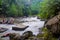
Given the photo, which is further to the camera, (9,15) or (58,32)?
(9,15)

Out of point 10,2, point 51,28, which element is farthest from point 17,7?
point 51,28

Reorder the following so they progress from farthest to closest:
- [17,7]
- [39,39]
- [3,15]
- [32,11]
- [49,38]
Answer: [32,11]
[17,7]
[3,15]
[49,38]
[39,39]

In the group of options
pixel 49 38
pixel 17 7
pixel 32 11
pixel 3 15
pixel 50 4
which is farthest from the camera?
pixel 32 11

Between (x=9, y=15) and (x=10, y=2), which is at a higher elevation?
(x=10, y=2)

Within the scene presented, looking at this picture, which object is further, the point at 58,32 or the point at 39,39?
the point at 58,32

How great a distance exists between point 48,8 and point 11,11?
17.6 meters

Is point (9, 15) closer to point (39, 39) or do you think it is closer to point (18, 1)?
point (18, 1)

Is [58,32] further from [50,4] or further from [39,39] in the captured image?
[50,4]

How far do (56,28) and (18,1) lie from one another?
2648 cm

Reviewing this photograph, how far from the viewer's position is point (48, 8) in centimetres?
1409

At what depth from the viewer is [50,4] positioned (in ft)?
45.5

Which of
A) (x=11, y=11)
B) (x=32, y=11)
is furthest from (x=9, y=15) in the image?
(x=32, y=11)

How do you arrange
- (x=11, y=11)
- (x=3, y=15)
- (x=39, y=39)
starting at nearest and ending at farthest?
(x=39, y=39), (x=3, y=15), (x=11, y=11)

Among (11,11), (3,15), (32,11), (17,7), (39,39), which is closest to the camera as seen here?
(39,39)
